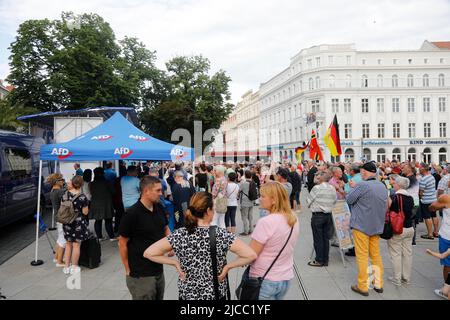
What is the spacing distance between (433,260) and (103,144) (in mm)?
7147

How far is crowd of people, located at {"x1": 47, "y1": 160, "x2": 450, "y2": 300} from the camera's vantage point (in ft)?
8.89

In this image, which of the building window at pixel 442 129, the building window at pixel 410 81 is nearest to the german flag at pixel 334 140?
the building window at pixel 410 81

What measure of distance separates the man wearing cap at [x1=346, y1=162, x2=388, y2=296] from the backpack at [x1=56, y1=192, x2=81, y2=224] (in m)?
4.65

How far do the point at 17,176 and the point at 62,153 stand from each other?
4059 mm

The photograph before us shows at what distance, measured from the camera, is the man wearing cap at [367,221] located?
479 centimetres

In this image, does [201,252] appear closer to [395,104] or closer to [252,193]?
[252,193]

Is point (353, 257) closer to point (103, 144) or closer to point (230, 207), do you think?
point (230, 207)

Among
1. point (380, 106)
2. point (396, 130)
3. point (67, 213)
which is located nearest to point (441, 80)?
point (380, 106)

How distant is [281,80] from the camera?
67188 millimetres

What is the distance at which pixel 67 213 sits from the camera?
228 inches

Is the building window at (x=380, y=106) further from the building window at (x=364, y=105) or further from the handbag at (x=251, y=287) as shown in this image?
the handbag at (x=251, y=287)

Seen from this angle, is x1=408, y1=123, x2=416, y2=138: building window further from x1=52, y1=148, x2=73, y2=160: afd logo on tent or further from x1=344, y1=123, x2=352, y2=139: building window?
x1=52, y1=148, x2=73, y2=160: afd logo on tent

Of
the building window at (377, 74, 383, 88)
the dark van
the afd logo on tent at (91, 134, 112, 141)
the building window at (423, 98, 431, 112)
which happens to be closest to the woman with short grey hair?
the afd logo on tent at (91, 134, 112, 141)
